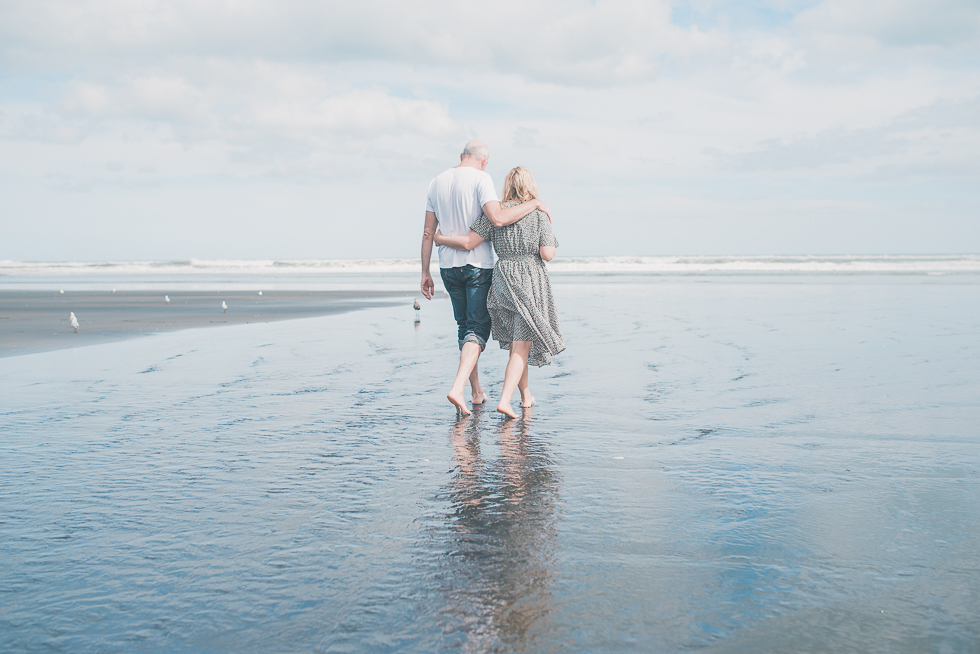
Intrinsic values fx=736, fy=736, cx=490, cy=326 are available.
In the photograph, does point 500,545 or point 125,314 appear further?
point 125,314

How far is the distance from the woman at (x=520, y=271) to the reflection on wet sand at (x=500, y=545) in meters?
1.18

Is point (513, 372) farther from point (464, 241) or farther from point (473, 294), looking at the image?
point (464, 241)

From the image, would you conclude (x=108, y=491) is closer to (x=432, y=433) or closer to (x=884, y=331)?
(x=432, y=433)

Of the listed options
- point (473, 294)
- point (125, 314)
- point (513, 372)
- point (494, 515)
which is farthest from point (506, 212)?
point (125, 314)

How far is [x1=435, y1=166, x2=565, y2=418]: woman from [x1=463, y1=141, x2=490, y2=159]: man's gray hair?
0.30 metres

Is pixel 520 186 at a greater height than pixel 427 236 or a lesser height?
greater

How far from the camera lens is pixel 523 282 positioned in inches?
213

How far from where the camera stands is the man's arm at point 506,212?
526cm

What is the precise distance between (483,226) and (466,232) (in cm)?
16

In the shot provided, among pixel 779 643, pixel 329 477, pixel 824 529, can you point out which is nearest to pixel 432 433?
pixel 329 477

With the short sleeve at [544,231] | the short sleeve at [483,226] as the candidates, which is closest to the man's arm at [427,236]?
the short sleeve at [483,226]

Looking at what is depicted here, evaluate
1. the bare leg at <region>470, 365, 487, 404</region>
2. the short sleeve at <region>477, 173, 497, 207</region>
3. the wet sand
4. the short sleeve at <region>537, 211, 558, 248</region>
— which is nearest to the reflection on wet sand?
the bare leg at <region>470, 365, 487, 404</region>

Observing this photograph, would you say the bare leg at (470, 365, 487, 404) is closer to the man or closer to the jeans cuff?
the man

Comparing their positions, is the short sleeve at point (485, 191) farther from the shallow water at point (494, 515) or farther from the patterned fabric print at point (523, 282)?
the shallow water at point (494, 515)
